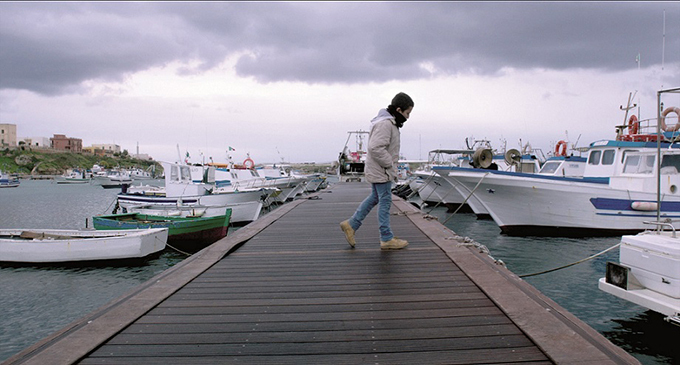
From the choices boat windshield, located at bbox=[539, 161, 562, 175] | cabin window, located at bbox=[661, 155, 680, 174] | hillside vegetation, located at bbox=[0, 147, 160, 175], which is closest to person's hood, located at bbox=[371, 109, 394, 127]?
cabin window, located at bbox=[661, 155, 680, 174]

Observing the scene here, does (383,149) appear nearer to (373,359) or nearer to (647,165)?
(373,359)

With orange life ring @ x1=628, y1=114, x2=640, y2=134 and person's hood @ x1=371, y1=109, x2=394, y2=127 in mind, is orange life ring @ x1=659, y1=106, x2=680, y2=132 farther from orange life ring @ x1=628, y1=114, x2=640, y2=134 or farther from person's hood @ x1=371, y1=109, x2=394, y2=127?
person's hood @ x1=371, y1=109, x2=394, y2=127

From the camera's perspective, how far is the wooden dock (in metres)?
2.68

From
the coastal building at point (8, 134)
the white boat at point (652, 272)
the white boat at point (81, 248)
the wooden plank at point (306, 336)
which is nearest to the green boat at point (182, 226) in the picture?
the white boat at point (81, 248)

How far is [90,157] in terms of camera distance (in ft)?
523

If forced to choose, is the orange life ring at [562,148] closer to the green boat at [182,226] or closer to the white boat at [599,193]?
the white boat at [599,193]

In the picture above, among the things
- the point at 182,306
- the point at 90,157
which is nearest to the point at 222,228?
the point at 182,306

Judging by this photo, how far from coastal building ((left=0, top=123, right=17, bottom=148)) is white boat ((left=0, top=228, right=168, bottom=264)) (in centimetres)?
17232

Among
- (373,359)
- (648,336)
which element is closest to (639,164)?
(648,336)

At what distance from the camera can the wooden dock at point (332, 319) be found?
8.79 ft

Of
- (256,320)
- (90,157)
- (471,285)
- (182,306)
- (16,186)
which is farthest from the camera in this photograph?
(90,157)

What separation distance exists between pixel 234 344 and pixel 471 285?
242 centimetres

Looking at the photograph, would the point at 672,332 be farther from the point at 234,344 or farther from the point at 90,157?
the point at 90,157

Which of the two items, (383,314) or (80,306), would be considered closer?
(383,314)
